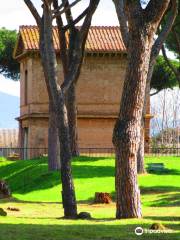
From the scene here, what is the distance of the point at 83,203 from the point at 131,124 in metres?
7.28

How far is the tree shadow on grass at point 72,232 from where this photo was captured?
1393cm

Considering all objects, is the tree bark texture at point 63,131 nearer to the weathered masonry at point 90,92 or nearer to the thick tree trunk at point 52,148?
the thick tree trunk at point 52,148

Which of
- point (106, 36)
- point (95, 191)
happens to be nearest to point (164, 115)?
point (106, 36)

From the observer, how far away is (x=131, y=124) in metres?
18.4

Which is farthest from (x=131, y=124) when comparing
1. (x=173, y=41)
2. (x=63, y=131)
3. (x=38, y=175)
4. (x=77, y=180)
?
(x=173, y=41)

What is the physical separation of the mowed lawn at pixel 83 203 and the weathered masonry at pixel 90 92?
34.8ft

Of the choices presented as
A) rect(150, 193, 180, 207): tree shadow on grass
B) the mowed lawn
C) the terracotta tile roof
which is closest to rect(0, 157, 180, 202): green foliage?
the mowed lawn

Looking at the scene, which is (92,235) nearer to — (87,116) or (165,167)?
(165,167)

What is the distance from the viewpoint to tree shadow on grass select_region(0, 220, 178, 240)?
45.7 ft

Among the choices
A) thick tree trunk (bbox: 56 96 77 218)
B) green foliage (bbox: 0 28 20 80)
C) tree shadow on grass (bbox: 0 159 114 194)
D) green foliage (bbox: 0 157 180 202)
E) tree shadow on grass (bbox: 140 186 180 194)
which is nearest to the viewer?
thick tree trunk (bbox: 56 96 77 218)

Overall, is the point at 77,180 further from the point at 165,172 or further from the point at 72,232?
the point at 72,232

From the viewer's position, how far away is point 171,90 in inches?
2761

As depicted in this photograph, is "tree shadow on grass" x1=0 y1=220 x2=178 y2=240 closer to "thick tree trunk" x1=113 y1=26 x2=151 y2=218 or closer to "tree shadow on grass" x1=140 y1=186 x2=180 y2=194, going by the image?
"thick tree trunk" x1=113 y1=26 x2=151 y2=218

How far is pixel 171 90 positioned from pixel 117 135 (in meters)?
52.1
